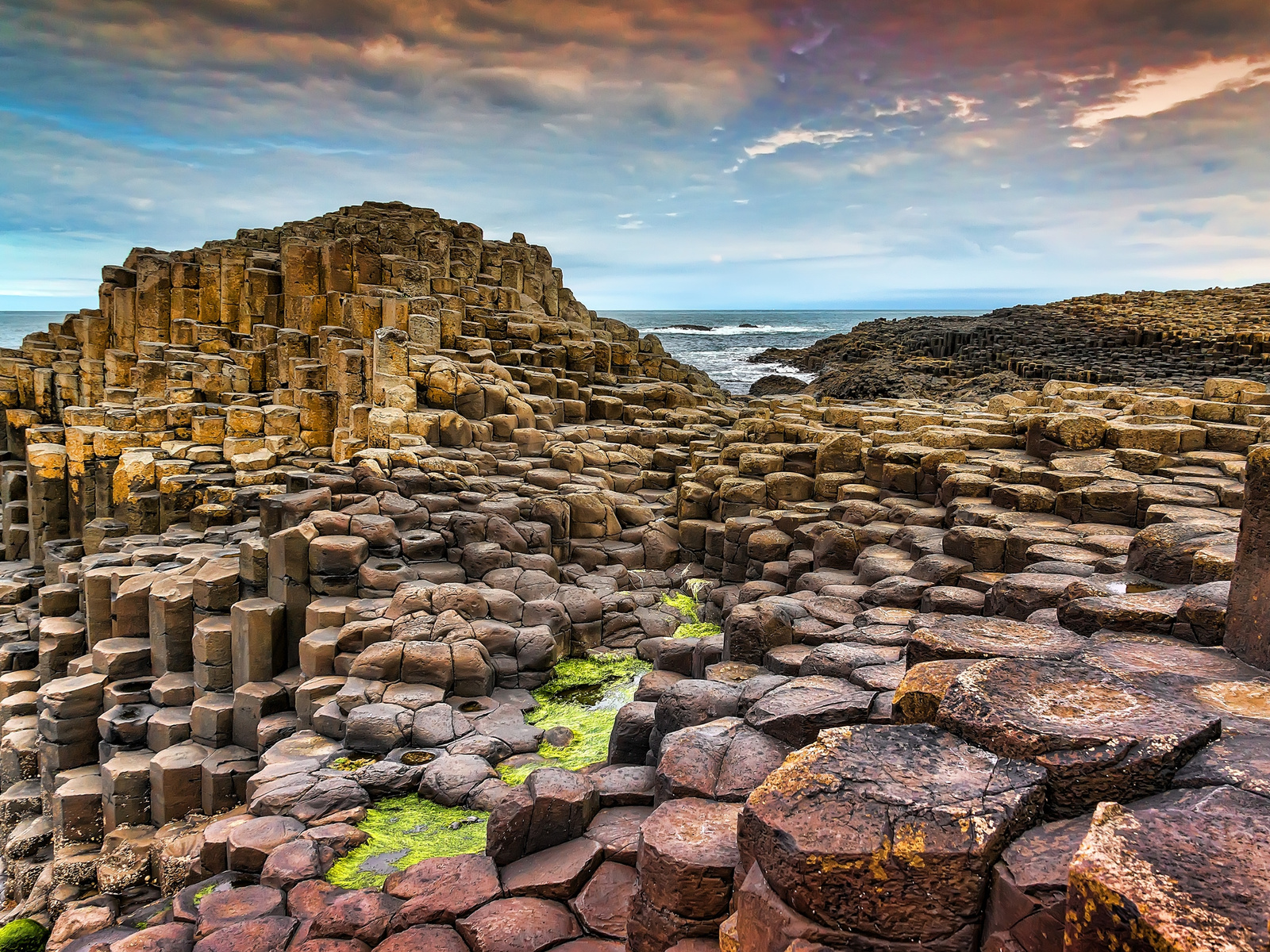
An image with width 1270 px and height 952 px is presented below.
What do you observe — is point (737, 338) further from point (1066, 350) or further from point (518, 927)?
point (518, 927)

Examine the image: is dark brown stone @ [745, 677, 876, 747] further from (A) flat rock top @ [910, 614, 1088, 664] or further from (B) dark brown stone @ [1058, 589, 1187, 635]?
(B) dark brown stone @ [1058, 589, 1187, 635]

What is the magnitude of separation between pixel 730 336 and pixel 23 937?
366 feet

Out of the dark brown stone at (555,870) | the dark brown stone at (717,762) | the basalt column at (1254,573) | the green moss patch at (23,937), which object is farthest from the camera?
the green moss patch at (23,937)

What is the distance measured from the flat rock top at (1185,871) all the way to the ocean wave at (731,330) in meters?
116

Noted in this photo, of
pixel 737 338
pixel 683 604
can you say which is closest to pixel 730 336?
pixel 737 338

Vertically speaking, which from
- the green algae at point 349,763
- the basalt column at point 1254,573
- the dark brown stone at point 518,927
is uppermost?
the basalt column at point 1254,573

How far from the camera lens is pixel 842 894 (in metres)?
2.98

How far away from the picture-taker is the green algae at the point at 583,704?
7.52 metres

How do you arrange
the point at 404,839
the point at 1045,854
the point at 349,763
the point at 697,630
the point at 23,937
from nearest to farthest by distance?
the point at 1045,854 < the point at 404,839 < the point at 349,763 < the point at 23,937 < the point at 697,630

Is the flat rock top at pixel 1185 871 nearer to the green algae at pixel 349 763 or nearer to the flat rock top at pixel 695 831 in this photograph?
the flat rock top at pixel 695 831

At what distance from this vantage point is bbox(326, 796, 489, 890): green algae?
5699 millimetres

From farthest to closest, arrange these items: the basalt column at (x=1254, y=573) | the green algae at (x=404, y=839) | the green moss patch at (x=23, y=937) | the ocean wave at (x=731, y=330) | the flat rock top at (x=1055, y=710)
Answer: the ocean wave at (x=731, y=330) → the green moss patch at (x=23, y=937) → the green algae at (x=404, y=839) → the basalt column at (x=1254, y=573) → the flat rock top at (x=1055, y=710)

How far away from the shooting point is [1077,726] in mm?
3182

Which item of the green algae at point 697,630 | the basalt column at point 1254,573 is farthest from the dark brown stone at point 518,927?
the green algae at point 697,630
